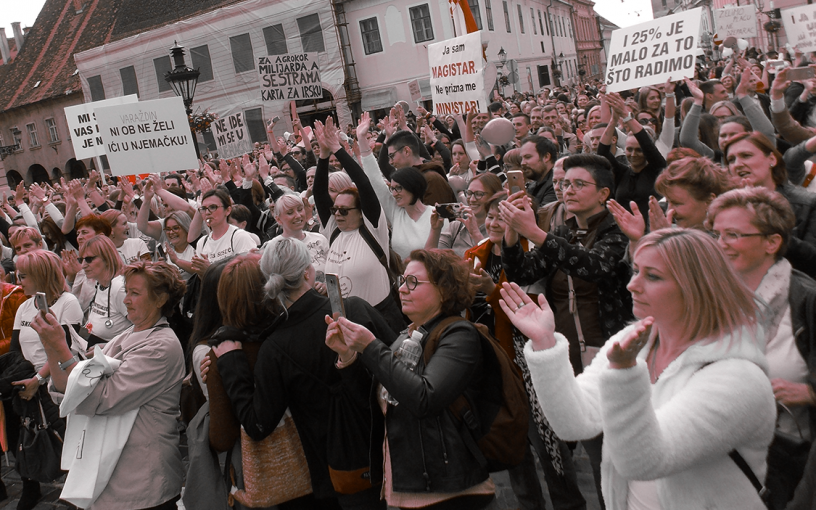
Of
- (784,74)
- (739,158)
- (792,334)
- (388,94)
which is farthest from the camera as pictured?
(388,94)

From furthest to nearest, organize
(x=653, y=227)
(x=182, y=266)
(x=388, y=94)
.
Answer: (x=388, y=94), (x=182, y=266), (x=653, y=227)

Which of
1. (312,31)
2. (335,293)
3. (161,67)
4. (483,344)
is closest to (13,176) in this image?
(161,67)

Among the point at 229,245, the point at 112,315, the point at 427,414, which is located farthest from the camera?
the point at 229,245

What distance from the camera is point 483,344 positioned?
2.85 metres

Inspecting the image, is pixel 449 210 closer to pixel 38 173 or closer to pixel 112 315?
pixel 112 315

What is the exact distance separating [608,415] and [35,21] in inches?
2335

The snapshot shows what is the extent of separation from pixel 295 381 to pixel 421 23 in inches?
1277

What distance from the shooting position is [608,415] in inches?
73.5

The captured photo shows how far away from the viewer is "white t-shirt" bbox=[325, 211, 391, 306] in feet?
14.9

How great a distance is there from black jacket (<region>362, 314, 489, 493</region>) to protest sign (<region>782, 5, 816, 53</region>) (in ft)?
33.2

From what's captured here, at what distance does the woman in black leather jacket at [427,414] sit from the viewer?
2.61 metres

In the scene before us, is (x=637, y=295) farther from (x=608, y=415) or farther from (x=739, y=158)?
(x=739, y=158)

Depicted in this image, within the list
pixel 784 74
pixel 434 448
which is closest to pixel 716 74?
pixel 784 74

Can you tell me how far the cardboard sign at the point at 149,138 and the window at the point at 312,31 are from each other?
26.9 metres
